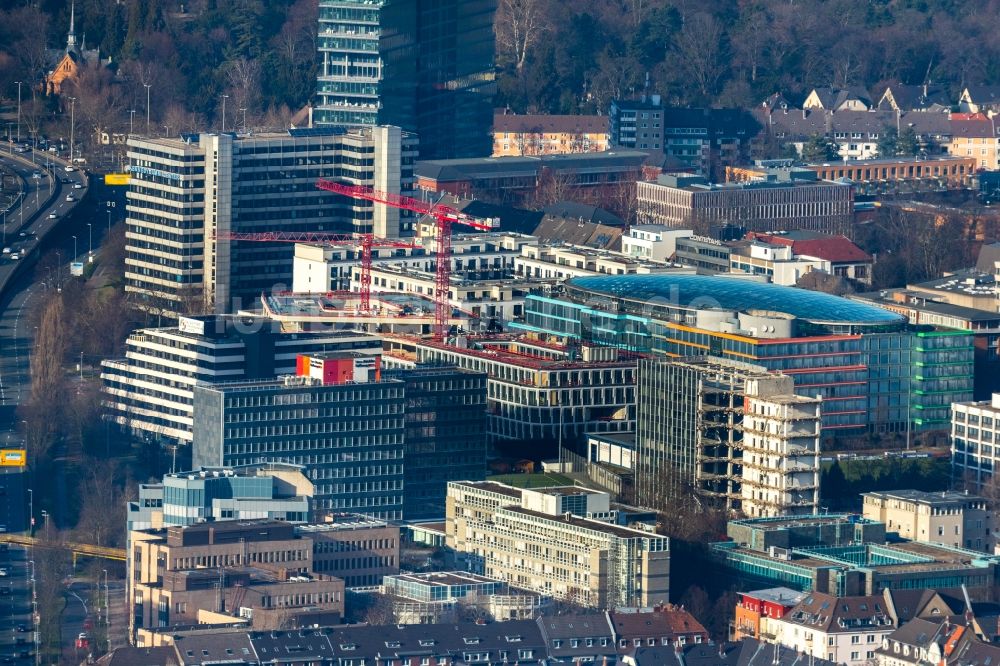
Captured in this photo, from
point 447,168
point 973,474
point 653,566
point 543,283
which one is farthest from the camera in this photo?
point 447,168

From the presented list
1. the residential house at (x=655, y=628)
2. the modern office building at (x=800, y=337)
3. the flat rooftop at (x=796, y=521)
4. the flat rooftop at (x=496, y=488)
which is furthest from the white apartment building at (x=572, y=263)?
the residential house at (x=655, y=628)

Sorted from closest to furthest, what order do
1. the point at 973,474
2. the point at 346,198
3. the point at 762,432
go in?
the point at 762,432 → the point at 973,474 → the point at 346,198

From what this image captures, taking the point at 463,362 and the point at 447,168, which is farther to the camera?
the point at 447,168

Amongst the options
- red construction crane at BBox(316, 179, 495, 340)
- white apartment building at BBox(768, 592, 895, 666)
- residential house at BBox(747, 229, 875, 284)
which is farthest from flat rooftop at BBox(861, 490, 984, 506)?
residential house at BBox(747, 229, 875, 284)

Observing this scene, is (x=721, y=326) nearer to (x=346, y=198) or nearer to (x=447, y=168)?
(x=346, y=198)

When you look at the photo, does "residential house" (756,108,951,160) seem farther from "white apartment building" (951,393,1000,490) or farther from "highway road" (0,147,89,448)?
"white apartment building" (951,393,1000,490)

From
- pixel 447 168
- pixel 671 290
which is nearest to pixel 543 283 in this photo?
pixel 671 290
